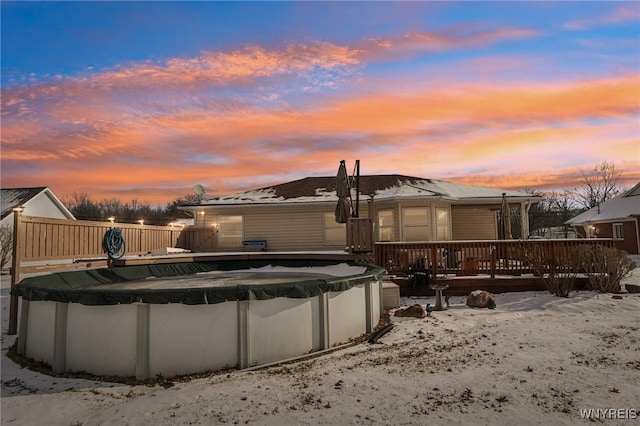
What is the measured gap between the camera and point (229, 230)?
15.3 meters

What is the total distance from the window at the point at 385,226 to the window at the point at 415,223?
0.50 meters

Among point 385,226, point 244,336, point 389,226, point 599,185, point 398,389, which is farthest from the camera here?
point 599,185

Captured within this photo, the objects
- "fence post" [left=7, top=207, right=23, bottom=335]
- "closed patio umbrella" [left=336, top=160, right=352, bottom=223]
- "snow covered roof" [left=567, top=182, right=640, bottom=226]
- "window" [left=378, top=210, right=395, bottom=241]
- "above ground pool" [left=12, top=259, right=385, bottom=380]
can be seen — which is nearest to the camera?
"above ground pool" [left=12, top=259, right=385, bottom=380]

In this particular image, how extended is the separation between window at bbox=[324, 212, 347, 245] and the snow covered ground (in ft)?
30.4

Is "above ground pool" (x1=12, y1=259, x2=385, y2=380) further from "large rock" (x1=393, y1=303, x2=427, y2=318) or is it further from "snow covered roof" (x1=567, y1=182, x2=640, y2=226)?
"snow covered roof" (x1=567, y1=182, x2=640, y2=226)

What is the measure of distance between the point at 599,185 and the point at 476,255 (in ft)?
145

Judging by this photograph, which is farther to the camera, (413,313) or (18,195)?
(18,195)

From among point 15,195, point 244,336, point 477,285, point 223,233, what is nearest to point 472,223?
point 477,285

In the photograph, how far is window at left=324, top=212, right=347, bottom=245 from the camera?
14461mm

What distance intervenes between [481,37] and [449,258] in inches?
236

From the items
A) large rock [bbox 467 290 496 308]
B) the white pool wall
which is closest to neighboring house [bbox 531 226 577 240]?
large rock [bbox 467 290 496 308]

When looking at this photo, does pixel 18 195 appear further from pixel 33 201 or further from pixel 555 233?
pixel 555 233

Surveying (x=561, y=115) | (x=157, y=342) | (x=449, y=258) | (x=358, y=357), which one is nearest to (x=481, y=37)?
(x=561, y=115)

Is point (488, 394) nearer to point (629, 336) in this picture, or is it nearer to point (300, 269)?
point (629, 336)
